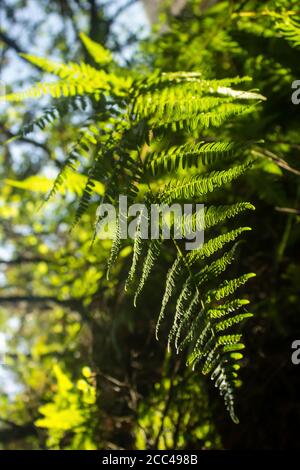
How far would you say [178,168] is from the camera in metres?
1.19

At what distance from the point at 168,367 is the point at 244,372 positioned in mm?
353

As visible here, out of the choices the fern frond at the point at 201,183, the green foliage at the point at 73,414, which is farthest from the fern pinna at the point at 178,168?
the green foliage at the point at 73,414

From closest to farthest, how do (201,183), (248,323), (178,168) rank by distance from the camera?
(201,183) < (178,168) < (248,323)

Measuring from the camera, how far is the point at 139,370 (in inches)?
85.0

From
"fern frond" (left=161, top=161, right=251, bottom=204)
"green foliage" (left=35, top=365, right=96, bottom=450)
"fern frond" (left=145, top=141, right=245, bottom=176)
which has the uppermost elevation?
"fern frond" (left=145, top=141, right=245, bottom=176)

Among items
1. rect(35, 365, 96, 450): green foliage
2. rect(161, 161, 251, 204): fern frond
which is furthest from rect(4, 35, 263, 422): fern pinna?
rect(35, 365, 96, 450): green foliage

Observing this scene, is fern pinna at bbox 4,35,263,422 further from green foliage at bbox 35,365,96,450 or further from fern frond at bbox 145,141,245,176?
green foliage at bbox 35,365,96,450

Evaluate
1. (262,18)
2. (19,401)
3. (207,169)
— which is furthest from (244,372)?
(19,401)

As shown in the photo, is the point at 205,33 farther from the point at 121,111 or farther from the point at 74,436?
the point at 74,436

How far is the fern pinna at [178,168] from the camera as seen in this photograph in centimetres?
82

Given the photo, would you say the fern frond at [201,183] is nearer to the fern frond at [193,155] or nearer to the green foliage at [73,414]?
the fern frond at [193,155]

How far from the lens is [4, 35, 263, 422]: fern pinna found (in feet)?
2.68

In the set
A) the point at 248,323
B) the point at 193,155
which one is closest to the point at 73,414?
the point at 248,323

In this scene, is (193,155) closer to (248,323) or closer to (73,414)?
(248,323)
